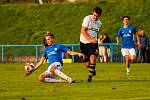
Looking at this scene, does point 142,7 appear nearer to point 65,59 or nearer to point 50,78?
point 65,59

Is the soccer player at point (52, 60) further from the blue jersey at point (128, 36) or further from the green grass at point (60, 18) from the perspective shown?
the green grass at point (60, 18)

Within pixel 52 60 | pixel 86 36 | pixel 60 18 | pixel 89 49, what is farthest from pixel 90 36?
pixel 60 18

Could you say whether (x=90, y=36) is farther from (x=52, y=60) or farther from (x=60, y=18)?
(x=60, y=18)

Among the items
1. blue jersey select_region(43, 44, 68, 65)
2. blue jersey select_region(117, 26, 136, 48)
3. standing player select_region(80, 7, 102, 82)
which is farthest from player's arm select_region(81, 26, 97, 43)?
blue jersey select_region(117, 26, 136, 48)

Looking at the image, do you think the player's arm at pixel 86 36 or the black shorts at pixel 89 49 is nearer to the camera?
the player's arm at pixel 86 36

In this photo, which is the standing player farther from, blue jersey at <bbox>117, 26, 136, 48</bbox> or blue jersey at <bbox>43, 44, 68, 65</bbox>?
blue jersey at <bbox>117, 26, 136, 48</bbox>

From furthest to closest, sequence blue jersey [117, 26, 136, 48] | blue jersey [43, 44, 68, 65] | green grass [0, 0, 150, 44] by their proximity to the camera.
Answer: green grass [0, 0, 150, 44]
blue jersey [117, 26, 136, 48]
blue jersey [43, 44, 68, 65]

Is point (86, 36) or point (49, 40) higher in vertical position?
point (86, 36)

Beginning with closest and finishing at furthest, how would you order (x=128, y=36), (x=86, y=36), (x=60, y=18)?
(x=86, y=36) → (x=128, y=36) → (x=60, y=18)

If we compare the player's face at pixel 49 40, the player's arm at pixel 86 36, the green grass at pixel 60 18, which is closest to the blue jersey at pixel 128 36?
the player's arm at pixel 86 36

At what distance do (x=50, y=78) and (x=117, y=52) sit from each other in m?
23.2

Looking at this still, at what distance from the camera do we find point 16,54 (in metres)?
44.9

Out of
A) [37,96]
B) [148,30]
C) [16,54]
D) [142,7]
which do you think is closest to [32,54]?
[16,54]

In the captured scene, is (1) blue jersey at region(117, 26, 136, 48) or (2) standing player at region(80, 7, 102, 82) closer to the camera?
(2) standing player at region(80, 7, 102, 82)
